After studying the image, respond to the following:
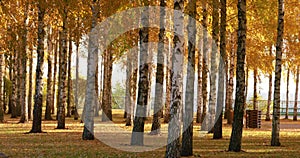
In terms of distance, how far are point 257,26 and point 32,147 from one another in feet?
60.0

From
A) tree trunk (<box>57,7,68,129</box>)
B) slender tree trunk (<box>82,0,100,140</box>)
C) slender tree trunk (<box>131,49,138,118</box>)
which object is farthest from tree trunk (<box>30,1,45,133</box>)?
slender tree trunk (<box>131,49,138,118</box>)

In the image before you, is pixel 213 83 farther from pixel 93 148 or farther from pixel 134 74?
pixel 134 74

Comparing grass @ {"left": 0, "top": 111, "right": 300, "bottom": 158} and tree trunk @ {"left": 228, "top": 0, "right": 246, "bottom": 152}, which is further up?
tree trunk @ {"left": 228, "top": 0, "right": 246, "bottom": 152}

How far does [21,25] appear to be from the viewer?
1266 inches

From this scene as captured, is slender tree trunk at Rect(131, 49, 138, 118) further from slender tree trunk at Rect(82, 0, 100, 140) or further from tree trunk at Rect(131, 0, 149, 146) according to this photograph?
tree trunk at Rect(131, 0, 149, 146)

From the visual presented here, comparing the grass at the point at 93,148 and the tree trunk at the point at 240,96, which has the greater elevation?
the tree trunk at the point at 240,96

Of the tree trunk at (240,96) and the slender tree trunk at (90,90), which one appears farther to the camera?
the slender tree trunk at (90,90)

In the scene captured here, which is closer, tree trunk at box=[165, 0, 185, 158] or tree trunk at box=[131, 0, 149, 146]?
tree trunk at box=[165, 0, 185, 158]

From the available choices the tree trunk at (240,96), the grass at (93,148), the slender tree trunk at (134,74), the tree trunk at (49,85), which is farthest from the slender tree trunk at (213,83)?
the tree trunk at (49,85)

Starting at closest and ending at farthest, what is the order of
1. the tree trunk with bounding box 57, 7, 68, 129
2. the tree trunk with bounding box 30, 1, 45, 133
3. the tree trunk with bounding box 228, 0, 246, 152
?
the tree trunk with bounding box 228, 0, 246, 152
the tree trunk with bounding box 30, 1, 45, 133
the tree trunk with bounding box 57, 7, 68, 129

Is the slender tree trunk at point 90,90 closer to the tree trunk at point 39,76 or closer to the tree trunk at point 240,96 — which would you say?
the tree trunk at point 39,76

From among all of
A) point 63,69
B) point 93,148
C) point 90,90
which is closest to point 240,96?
point 93,148

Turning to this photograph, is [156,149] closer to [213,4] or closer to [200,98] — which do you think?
[213,4]

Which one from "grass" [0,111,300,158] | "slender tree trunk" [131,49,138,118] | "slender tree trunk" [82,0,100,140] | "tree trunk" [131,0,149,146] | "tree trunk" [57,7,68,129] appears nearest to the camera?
"grass" [0,111,300,158]
